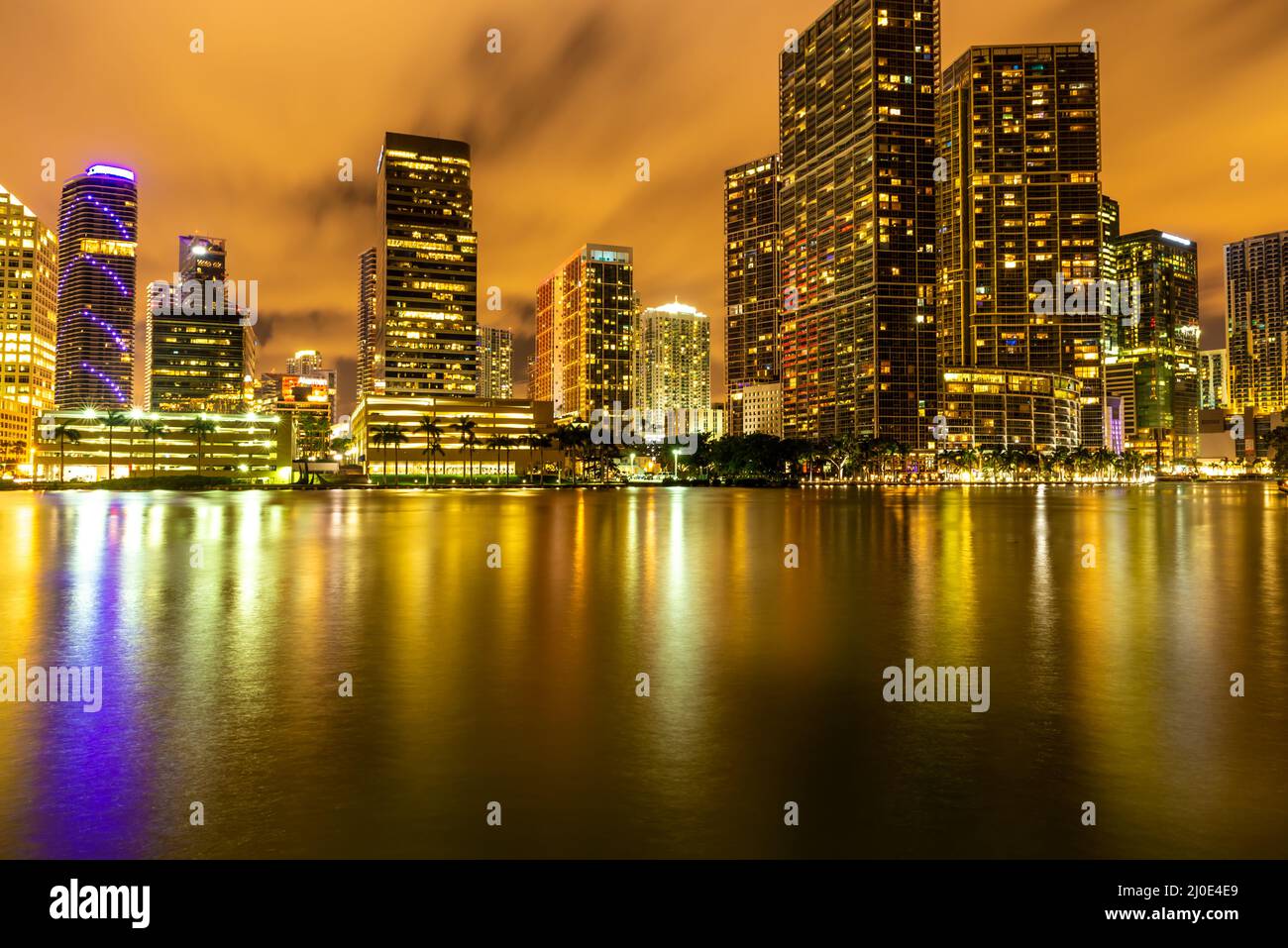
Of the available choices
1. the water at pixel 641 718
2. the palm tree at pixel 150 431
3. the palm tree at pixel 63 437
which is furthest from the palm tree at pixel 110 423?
the water at pixel 641 718

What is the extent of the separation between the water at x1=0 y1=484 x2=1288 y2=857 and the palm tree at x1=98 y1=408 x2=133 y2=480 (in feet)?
604

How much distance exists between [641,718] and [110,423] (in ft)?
691

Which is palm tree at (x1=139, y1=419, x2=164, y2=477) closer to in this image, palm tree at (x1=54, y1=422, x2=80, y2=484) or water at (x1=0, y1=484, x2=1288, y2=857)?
palm tree at (x1=54, y1=422, x2=80, y2=484)

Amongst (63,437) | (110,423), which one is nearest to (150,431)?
(110,423)

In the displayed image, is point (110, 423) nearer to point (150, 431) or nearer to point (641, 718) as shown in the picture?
point (150, 431)

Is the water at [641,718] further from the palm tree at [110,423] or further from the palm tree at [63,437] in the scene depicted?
the palm tree at [110,423]

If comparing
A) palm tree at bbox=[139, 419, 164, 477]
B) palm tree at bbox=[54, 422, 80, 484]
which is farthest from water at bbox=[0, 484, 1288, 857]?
palm tree at bbox=[139, 419, 164, 477]

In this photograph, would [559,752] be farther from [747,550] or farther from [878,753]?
[747,550]

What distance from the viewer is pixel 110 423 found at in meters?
182

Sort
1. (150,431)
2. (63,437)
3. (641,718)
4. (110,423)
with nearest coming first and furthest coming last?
(641,718), (63,437), (110,423), (150,431)

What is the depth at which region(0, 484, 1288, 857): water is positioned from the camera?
7.91 m
